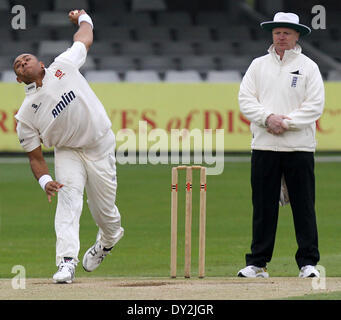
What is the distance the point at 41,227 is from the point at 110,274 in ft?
10.8

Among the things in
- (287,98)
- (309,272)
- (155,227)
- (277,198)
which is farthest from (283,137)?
(155,227)

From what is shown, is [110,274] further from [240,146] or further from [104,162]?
[240,146]

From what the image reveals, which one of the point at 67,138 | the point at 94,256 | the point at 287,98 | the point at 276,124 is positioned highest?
the point at 287,98

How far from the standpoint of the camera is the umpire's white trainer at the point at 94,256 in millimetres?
9117

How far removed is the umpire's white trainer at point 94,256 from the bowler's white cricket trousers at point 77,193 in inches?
10.6

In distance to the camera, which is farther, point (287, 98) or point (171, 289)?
point (287, 98)

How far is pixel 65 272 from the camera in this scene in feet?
26.6

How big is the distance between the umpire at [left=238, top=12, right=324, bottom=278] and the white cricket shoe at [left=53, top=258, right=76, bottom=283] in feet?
4.67

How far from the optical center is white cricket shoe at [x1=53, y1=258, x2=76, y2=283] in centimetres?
805

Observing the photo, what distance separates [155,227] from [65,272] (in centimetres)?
467

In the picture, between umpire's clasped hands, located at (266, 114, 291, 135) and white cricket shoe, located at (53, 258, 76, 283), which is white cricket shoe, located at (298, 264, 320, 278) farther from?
white cricket shoe, located at (53, 258, 76, 283)

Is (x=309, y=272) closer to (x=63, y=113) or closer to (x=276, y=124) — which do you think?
(x=276, y=124)

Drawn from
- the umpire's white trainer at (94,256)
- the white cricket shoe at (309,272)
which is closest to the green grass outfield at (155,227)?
the umpire's white trainer at (94,256)

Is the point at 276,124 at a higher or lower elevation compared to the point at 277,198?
higher
